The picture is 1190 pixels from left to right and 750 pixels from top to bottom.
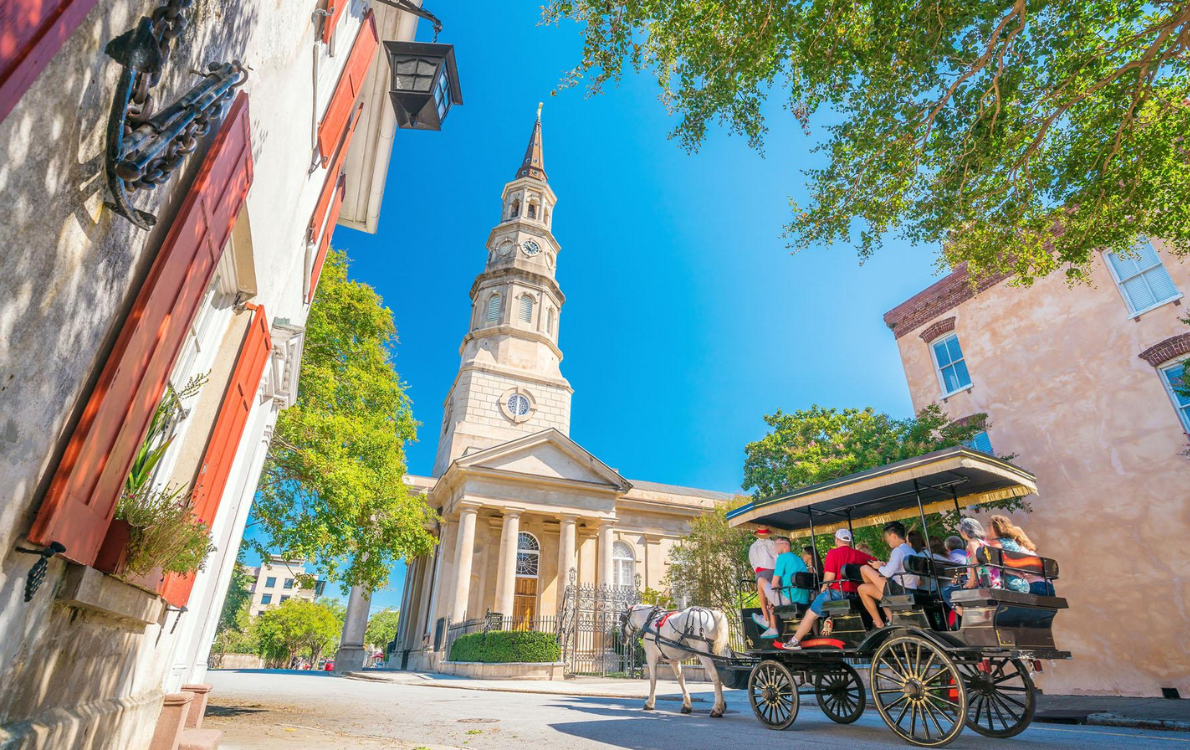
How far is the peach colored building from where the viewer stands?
43.5ft

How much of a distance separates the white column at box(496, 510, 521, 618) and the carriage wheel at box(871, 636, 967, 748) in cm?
2110

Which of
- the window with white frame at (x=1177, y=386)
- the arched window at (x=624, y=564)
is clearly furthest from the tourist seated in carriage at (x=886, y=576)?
the arched window at (x=624, y=564)

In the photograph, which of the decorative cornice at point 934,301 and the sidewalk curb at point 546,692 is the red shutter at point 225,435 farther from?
the decorative cornice at point 934,301

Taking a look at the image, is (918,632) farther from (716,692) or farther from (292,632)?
(292,632)

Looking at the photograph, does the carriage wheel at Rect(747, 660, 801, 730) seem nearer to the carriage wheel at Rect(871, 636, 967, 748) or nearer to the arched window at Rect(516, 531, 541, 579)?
the carriage wheel at Rect(871, 636, 967, 748)

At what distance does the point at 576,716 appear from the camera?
8703 mm

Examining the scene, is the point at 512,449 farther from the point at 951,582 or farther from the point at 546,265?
the point at 951,582

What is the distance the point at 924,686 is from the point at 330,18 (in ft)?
28.1

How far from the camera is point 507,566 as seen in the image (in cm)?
2616

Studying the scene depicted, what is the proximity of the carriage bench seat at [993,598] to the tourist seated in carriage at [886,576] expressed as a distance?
69 centimetres

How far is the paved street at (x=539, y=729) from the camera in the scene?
19.1 feet

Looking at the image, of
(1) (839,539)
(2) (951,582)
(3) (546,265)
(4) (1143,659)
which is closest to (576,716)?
(1) (839,539)

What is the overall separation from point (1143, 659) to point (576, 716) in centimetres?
1303

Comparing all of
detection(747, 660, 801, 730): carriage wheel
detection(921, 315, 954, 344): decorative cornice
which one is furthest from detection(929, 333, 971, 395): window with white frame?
detection(747, 660, 801, 730): carriage wheel
